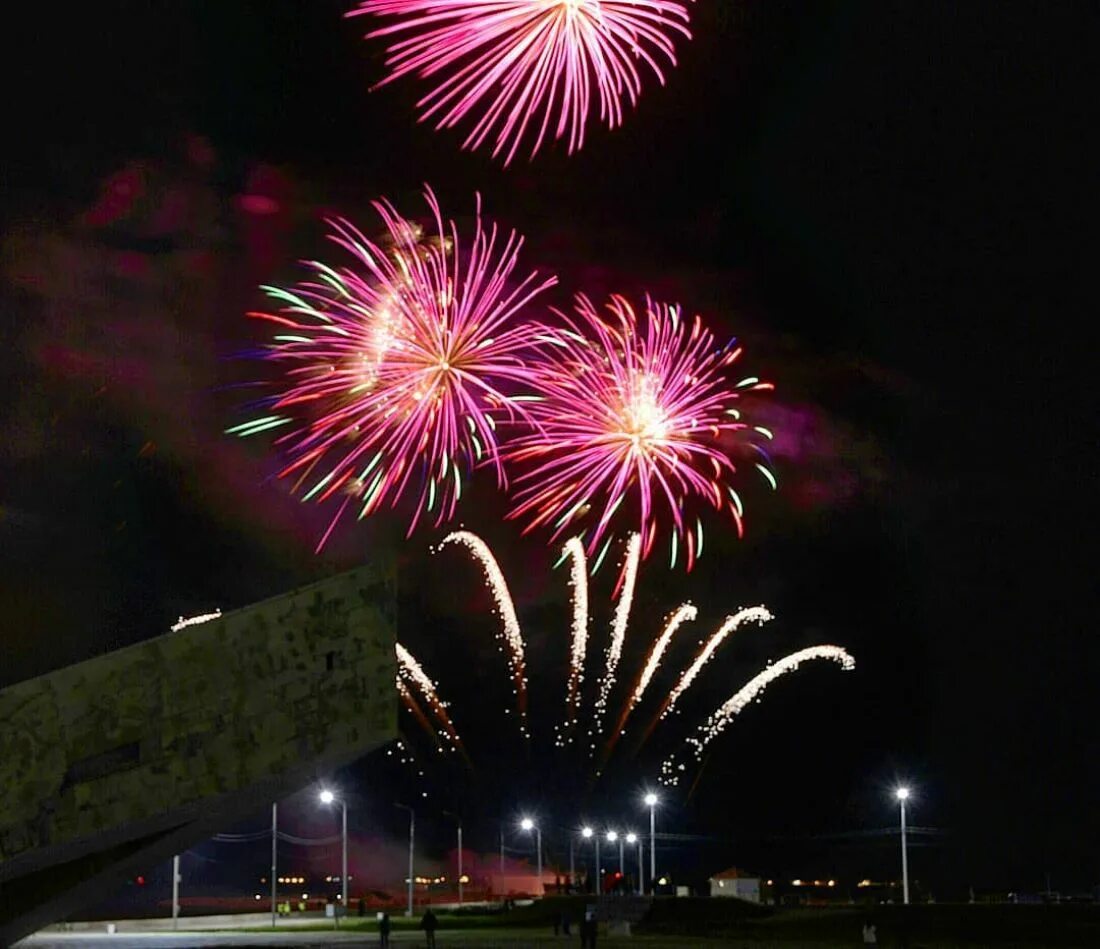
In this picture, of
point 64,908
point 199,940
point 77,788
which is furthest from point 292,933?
point 77,788

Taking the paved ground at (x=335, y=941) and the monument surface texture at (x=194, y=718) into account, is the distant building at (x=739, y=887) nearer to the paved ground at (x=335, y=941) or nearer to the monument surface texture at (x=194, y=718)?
the paved ground at (x=335, y=941)

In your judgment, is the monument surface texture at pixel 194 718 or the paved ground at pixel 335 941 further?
the paved ground at pixel 335 941

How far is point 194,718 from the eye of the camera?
25.8 m

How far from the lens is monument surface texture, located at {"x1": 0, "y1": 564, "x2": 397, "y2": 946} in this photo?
83.3 feet

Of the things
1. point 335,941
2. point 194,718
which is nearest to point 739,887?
point 335,941

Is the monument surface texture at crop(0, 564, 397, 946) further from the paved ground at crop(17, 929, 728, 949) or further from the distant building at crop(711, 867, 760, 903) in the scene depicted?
the distant building at crop(711, 867, 760, 903)

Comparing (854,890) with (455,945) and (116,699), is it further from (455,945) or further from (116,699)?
(116,699)

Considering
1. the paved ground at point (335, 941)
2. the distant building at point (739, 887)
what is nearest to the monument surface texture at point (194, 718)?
the paved ground at point (335, 941)

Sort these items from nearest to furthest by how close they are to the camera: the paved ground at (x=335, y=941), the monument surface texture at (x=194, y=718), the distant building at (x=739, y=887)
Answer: the monument surface texture at (x=194, y=718) → the paved ground at (x=335, y=941) → the distant building at (x=739, y=887)

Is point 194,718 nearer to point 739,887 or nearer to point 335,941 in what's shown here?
point 335,941

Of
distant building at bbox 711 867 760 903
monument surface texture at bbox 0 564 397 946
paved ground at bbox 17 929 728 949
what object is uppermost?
monument surface texture at bbox 0 564 397 946

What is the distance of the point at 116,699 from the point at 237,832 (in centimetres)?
9291

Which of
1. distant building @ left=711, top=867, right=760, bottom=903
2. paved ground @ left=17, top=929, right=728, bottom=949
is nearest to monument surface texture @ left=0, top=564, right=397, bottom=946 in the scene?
paved ground @ left=17, top=929, right=728, bottom=949

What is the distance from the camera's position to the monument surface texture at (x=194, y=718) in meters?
25.4
